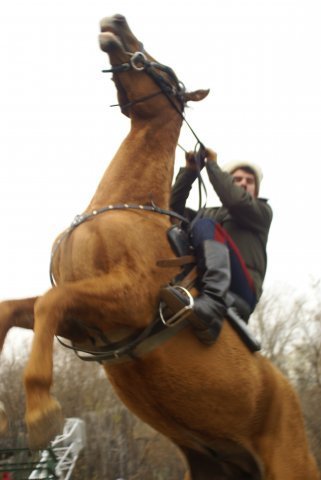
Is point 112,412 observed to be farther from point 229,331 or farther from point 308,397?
point 229,331

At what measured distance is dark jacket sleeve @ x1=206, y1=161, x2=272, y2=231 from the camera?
14.5ft

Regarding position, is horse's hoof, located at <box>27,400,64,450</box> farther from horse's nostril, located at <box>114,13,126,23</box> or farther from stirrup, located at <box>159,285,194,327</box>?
horse's nostril, located at <box>114,13,126,23</box>

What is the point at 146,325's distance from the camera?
3701 mm

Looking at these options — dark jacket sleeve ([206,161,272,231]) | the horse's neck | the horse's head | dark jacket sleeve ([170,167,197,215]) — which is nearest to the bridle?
the horse's head

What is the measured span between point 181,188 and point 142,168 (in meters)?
0.77

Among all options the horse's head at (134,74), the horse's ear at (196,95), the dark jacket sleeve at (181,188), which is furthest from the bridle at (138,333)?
the dark jacket sleeve at (181,188)

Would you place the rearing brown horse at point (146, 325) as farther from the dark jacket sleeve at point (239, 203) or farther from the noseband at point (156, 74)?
the dark jacket sleeve at point (239, 203)

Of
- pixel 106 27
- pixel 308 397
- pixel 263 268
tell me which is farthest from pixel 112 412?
pixel 106 27

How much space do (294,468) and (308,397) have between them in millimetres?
13649

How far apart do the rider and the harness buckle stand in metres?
0.82

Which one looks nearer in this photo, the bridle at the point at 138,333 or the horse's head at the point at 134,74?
the bridle at the point at 138,333

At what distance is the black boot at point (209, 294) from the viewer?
3684mm

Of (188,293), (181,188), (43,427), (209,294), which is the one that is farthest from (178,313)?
(181,188)

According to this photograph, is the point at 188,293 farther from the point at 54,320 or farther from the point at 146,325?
the point at 54,320
